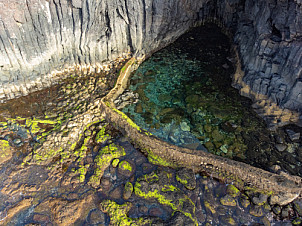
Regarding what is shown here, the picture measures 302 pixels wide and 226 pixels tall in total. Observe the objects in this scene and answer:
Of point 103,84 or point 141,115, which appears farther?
point 103,84

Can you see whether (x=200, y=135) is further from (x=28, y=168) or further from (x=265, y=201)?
(x=28, y=168)

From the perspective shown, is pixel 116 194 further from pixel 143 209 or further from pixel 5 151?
pixel 5 151

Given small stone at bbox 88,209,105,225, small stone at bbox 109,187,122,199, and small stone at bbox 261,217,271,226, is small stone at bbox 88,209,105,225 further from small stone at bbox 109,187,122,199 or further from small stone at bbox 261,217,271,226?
small stone at bbox 261,217,271,226

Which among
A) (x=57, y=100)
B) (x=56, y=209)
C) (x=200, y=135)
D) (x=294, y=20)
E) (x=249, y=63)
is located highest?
(x=294, y=20)

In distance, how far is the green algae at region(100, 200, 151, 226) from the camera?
219 inches

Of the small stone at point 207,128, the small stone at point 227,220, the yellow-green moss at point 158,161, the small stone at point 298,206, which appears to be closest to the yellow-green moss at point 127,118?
the yellow-green moss at point 158,161

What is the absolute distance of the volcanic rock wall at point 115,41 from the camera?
729 centimetres

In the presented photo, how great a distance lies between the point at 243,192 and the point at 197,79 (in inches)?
185

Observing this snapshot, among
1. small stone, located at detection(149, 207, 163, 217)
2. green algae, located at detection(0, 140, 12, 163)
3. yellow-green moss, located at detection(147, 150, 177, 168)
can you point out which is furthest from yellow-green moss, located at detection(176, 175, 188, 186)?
green algae, located at detection(0, 140, 12, 163)

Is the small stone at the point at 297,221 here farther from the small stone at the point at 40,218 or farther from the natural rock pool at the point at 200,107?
the small stone at the point at 40,218

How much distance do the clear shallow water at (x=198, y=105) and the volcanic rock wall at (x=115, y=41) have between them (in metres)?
0.78

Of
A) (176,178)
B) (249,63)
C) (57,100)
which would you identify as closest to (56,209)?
(176,178)

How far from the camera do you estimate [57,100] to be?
8133mm

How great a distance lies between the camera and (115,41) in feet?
31.2
